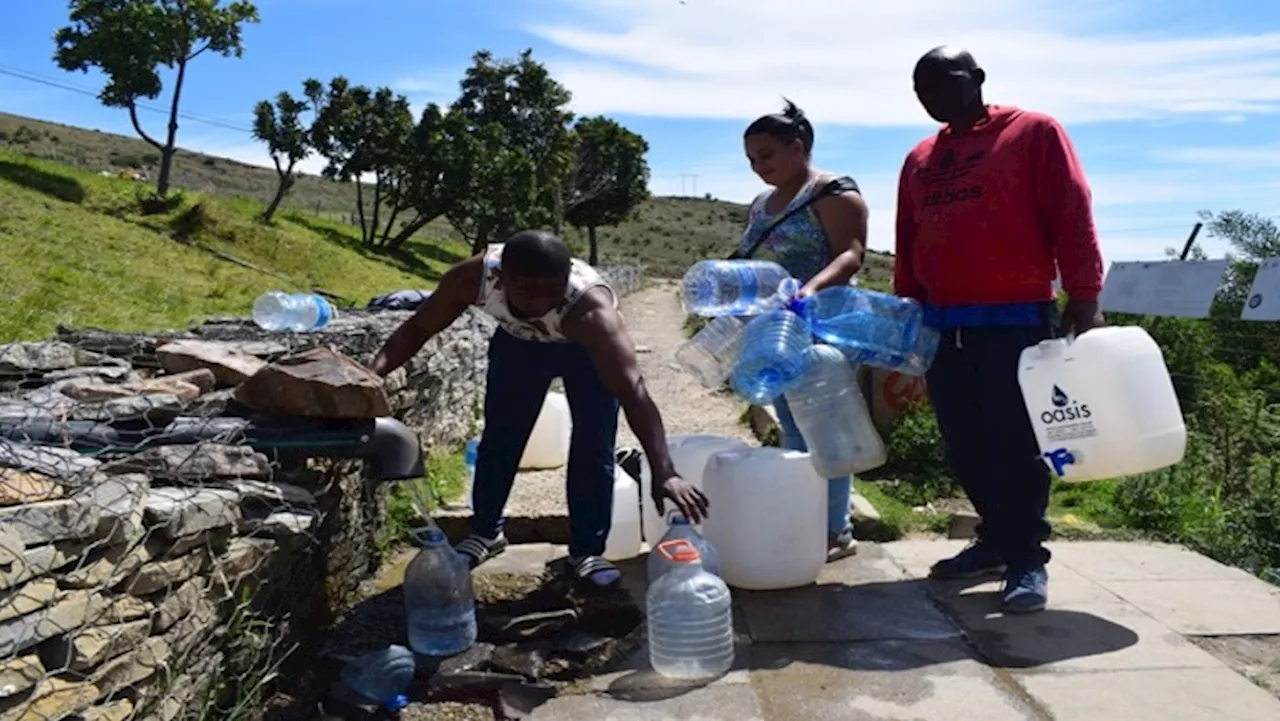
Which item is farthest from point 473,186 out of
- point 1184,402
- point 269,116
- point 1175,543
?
point 1175,543

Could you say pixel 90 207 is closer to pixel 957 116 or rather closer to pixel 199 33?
pixel 199 33

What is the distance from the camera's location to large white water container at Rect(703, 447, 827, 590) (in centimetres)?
362

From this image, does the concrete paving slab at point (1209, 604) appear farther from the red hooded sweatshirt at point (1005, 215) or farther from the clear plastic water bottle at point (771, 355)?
the clear plastic water bottle at point (771, 355)

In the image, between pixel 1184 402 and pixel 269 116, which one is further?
pixel 269 116

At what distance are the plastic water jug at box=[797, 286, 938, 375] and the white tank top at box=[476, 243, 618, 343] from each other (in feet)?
2.66

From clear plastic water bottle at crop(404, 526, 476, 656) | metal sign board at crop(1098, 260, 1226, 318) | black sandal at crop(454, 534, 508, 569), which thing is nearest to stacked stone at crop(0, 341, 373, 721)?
clear plastic water bottle at crop(404, 526, 476, 656)

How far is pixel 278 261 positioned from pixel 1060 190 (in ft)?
51.9

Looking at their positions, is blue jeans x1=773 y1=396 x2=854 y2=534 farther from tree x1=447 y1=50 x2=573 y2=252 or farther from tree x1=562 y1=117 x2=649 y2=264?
tree x1=562 y1=117 x2=649 y2=264

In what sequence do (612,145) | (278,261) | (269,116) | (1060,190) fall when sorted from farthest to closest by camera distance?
(612,145), (269,116), (278,261), (1060,190)

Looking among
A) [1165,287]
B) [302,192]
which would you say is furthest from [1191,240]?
[302,192]

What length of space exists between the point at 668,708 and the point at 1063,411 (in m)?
1.58

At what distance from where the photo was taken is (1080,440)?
332cm

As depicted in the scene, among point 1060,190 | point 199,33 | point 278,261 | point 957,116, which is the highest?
point 199,33

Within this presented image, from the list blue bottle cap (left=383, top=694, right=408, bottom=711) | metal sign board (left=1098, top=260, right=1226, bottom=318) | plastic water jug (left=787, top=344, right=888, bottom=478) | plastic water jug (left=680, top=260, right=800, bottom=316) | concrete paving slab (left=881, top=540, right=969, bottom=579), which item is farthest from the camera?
metal sign board (left=1098, top=260, right=1226, bottom=318)
